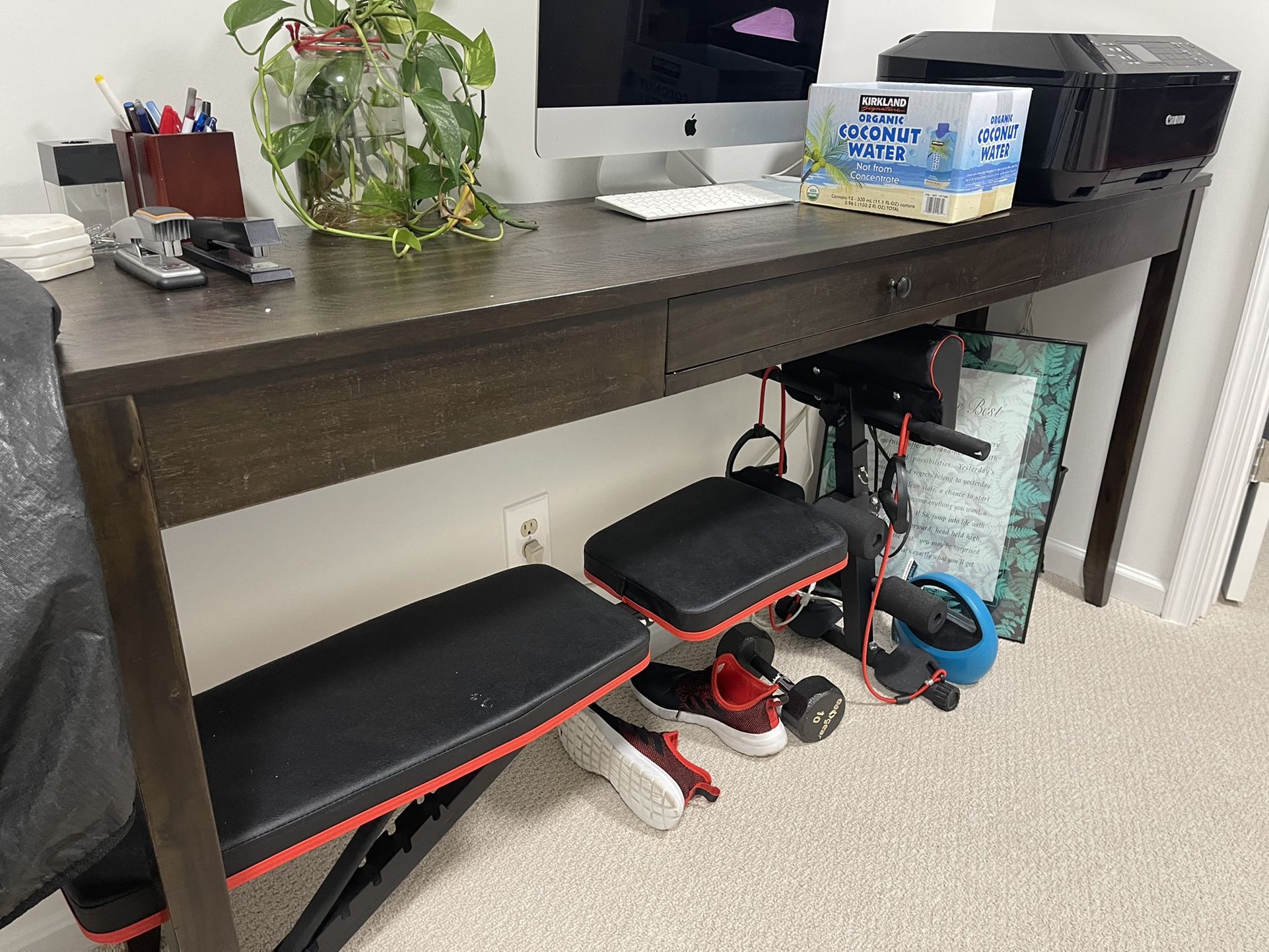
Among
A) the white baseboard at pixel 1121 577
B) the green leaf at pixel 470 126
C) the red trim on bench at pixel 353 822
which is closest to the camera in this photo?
the red trim on bench at pixel 353 822

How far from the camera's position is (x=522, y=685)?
965 millimetres

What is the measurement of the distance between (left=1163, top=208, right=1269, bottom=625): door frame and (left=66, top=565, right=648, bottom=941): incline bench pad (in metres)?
1.33

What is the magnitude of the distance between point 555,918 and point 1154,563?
1.47 m

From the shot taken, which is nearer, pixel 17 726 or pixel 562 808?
pixel 17 726

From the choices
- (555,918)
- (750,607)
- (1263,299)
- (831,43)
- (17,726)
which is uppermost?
(831,43)

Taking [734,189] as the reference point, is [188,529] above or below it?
below

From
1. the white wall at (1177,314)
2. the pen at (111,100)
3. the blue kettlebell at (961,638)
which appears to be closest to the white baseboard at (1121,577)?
the white wall at (1177,314)

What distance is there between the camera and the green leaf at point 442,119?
955 mm

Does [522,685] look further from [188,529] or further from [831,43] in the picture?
[831,43]

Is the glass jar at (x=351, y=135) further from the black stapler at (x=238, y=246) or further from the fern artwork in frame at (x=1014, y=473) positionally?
the fern artwork in frame at (x=1014, y=473)

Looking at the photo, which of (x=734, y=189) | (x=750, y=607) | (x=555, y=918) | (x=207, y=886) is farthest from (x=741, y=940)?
(x=734, y=189)

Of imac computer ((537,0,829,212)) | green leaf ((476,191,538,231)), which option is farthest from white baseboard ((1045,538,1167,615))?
green leaf ((476,191,538,231))

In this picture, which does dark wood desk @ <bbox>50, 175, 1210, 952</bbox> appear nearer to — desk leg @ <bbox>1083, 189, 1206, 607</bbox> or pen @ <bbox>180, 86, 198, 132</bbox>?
pen @ <bbox>180, 86, 198, 132</bbox>

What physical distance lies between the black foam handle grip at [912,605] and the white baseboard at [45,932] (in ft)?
4.22
